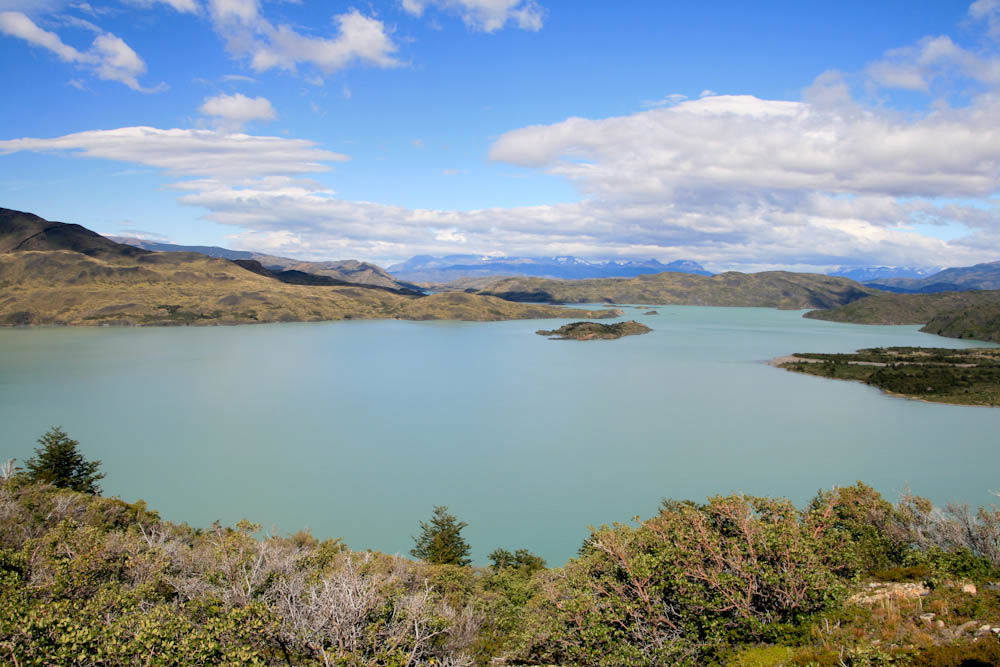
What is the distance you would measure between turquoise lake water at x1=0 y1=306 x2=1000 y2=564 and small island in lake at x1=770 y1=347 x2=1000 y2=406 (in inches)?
136

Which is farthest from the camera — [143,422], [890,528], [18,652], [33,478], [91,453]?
[143,422]

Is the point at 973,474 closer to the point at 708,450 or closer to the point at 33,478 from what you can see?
the point at 708,450

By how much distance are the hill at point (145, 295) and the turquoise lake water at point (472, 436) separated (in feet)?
194

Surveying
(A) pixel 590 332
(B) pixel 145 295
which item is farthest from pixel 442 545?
(B) pixel 145 295

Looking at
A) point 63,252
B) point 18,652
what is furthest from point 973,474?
point 63,252

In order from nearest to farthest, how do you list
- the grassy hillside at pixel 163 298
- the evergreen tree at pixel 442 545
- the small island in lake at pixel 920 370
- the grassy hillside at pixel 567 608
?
the grassy hillside at pixel 567 608, the evergreen tree at pixel 442 545, the small island in lake at pixel 920 370, the grassy hillside at pixel 163 298

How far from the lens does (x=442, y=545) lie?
88.4ft

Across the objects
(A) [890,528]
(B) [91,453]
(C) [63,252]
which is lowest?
(B) [91,453]

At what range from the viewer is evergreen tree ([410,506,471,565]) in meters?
26.4

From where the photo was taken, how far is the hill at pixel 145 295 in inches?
5787

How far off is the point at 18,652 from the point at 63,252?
207169 millimetres

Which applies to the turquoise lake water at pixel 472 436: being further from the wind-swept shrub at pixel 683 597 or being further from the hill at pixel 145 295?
the hill at pixel 145 295

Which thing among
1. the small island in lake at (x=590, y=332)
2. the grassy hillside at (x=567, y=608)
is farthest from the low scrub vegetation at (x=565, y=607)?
the small island in lake at (x=590, y=332)

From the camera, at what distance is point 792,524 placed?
14672 millimetres
